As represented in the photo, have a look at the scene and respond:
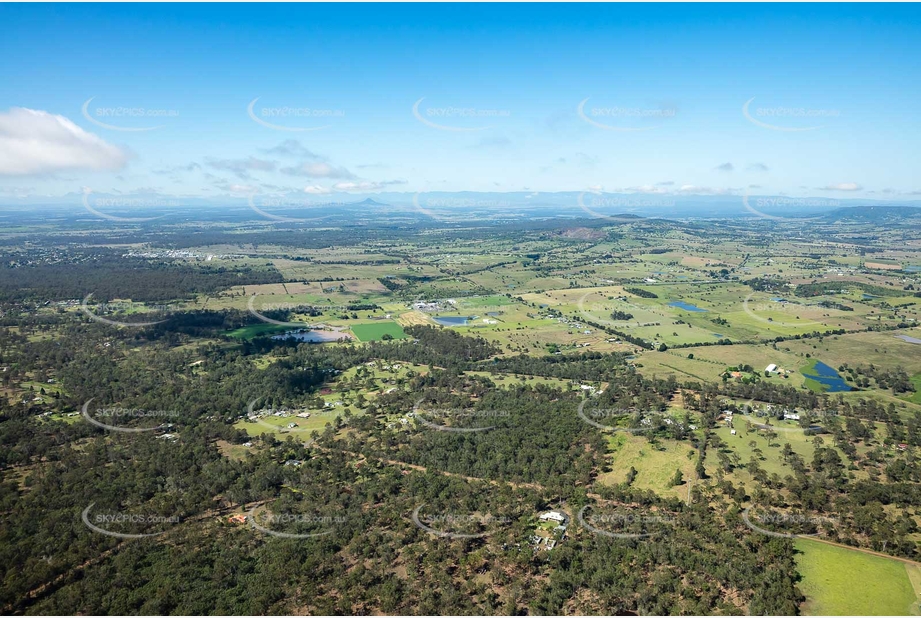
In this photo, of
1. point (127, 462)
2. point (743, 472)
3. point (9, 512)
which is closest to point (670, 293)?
point (743, 472)

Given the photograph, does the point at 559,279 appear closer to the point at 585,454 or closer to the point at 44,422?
the point at 585,454
